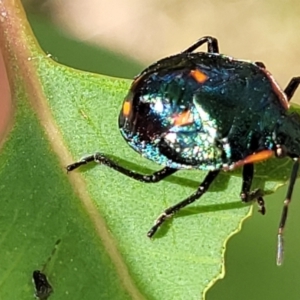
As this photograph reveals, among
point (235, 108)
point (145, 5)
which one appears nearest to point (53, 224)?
point (235, 108)

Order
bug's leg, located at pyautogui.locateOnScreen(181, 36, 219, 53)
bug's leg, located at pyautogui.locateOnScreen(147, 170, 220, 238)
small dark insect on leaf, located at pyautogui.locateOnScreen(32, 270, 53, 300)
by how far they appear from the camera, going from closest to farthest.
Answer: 1. small dark insect on leaf, located at pyautogui.locateOnScreen(32, 270, 53, 300)
2. bug's leg, located at pyautogui.locateOnScreen(147, 170, 220, 238)
3. bug's leg, located at pyautogui.locateOnScreen(181, 36, 219, 53)

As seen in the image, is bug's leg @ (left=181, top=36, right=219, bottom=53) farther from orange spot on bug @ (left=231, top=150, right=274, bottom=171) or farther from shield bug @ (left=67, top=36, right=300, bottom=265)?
orange spot on bug @ (left=231, top=150, right=274, bottom=171)

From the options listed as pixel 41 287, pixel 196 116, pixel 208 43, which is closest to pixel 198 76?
pixel 196 116

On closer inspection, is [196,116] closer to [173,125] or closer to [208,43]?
[173,125]

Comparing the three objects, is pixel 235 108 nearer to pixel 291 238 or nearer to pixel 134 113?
pixel 134 113

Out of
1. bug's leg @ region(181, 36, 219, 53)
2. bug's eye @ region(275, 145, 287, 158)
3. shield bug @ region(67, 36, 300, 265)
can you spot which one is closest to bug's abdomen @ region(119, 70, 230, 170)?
shield bug @ region(67, 36, 300, 265)

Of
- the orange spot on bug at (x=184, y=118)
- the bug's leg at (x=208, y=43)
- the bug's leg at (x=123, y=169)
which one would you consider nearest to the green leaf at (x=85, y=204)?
the bug's leg at (x=123, y=169)
